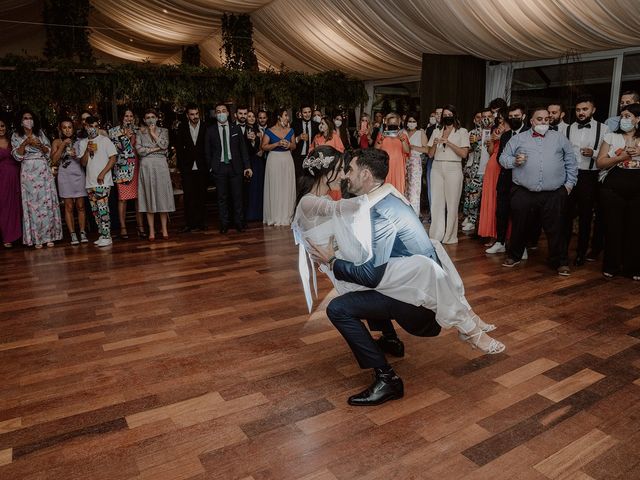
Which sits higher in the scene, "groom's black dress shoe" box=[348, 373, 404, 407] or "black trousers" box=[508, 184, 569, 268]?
"black trousers" box=[508, 184, 569, 268]

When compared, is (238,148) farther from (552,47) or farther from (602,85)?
(602,85)

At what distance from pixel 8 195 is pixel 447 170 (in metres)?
4.89

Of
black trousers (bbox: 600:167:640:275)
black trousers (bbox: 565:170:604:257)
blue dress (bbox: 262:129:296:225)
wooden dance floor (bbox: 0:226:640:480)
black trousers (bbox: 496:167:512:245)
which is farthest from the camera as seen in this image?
blue dress (bbox: 262:129:296:225)

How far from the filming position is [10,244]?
584 cm

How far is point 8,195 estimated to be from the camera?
5.78 metres

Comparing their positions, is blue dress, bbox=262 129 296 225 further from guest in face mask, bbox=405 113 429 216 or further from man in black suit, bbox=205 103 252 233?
guest in face mask, bbox=405 113 429 216

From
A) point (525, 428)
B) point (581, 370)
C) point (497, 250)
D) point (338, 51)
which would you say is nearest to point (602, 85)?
point (497, 250)

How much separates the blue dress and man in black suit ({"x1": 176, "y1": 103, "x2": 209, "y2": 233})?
866mm

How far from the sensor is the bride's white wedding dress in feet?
7.52

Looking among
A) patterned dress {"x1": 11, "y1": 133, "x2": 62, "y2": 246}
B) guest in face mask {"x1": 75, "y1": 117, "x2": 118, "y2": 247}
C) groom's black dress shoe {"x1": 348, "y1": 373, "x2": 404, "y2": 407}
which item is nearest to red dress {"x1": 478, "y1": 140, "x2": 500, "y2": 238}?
groom's black dress shoe {"x1": 348, "y1": 373, "x2": 404, "y2": 407}

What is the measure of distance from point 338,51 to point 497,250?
6207 mm

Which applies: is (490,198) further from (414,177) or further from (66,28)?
(66,28)

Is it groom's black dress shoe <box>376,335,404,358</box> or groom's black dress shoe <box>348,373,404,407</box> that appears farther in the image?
groom's black dress shoe <box>376,335,404,358</box>

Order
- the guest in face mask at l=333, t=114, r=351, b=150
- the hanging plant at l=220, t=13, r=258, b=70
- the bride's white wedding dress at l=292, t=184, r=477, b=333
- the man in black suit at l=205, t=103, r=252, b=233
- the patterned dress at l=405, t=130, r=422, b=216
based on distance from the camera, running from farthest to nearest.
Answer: the hanging plant at l=220, t=13, r=258, b=70
the guest in face mask at l=333, t=114, r=351, b=150
the patterned dress at l=405, t=130, r=422, b=216
the man in black suit at l=205, t=103, r=252, b=233
the bride's white wedding dress at l=292, t=184, r=477, b=333
